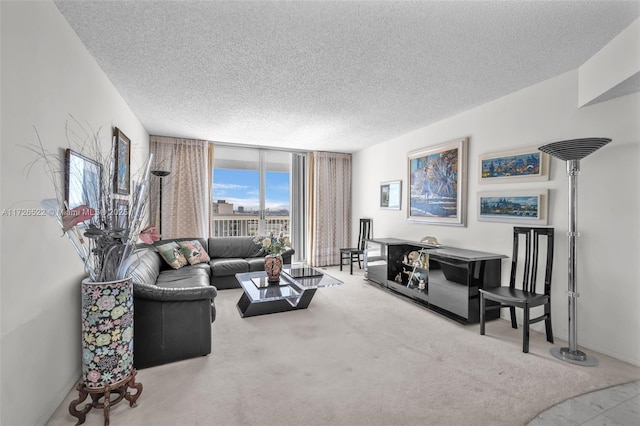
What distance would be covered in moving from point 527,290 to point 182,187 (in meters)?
5.31

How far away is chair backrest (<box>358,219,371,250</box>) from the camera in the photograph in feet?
19.3

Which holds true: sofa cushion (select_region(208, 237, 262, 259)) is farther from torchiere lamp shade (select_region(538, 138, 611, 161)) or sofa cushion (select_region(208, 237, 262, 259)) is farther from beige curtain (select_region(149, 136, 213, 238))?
torchiere lamp shade (select_region(538, 138, 611, 161))

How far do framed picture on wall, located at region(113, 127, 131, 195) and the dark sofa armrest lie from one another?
46.9 inches

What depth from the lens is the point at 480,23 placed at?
6.55ft

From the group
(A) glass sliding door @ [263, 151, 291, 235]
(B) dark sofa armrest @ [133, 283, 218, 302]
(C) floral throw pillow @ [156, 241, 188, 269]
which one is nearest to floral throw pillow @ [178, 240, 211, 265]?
(C) floral throw pillow @ [156, 241, 188, 269]

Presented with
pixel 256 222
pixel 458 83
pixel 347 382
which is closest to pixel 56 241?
pixel 347 382

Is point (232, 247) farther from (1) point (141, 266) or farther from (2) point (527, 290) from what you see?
(2) point (527, 290)

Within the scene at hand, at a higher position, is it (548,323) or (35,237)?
(35,237)

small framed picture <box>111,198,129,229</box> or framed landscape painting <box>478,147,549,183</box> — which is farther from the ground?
framed landscape painting <box>478,147,549,183</box>

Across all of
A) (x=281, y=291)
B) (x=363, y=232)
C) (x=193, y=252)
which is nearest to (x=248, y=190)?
(x=193, y=252)

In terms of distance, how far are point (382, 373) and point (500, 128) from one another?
3.02m

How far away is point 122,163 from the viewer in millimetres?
3311

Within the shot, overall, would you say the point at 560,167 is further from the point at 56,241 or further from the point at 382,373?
the point at 56,241

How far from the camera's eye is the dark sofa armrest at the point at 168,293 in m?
2.21
